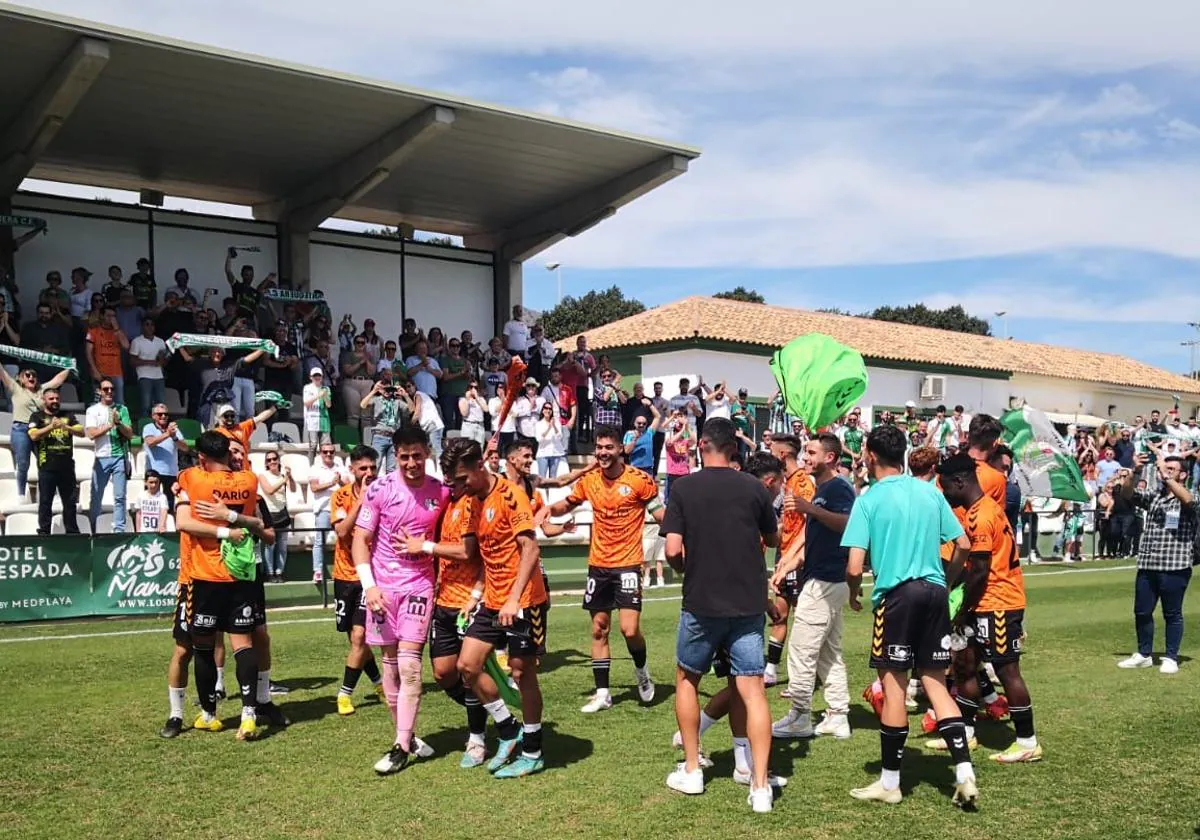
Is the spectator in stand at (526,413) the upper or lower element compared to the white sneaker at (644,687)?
upper

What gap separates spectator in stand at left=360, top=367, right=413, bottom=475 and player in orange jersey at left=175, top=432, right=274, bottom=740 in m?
10.3

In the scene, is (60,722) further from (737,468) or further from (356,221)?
(356,221)

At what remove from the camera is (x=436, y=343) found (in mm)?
21344

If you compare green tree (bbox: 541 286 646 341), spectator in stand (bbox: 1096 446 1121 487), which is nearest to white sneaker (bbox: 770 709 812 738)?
spectator in stand (bbox: 1096 446 1121 487)

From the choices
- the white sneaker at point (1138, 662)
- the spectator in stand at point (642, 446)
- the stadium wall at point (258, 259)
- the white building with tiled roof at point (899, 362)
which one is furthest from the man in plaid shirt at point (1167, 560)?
the white building with tiled roof at point (899, 362)

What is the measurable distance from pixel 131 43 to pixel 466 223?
35.7 feet

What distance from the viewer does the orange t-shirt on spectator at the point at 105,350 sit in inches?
651

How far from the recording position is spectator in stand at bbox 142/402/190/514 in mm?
14859

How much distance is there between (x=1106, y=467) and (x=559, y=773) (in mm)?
20931

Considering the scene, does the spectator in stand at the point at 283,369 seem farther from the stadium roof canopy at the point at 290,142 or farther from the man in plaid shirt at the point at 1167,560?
the man in plaid shirt at the point at 1167,560

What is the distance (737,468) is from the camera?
6055mm

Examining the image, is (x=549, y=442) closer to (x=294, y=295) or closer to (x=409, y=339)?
(x=409, y=339)

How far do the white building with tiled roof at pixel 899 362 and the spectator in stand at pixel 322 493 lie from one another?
19.8 meters

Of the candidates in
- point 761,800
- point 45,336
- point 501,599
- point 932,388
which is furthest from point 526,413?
point 932,388
